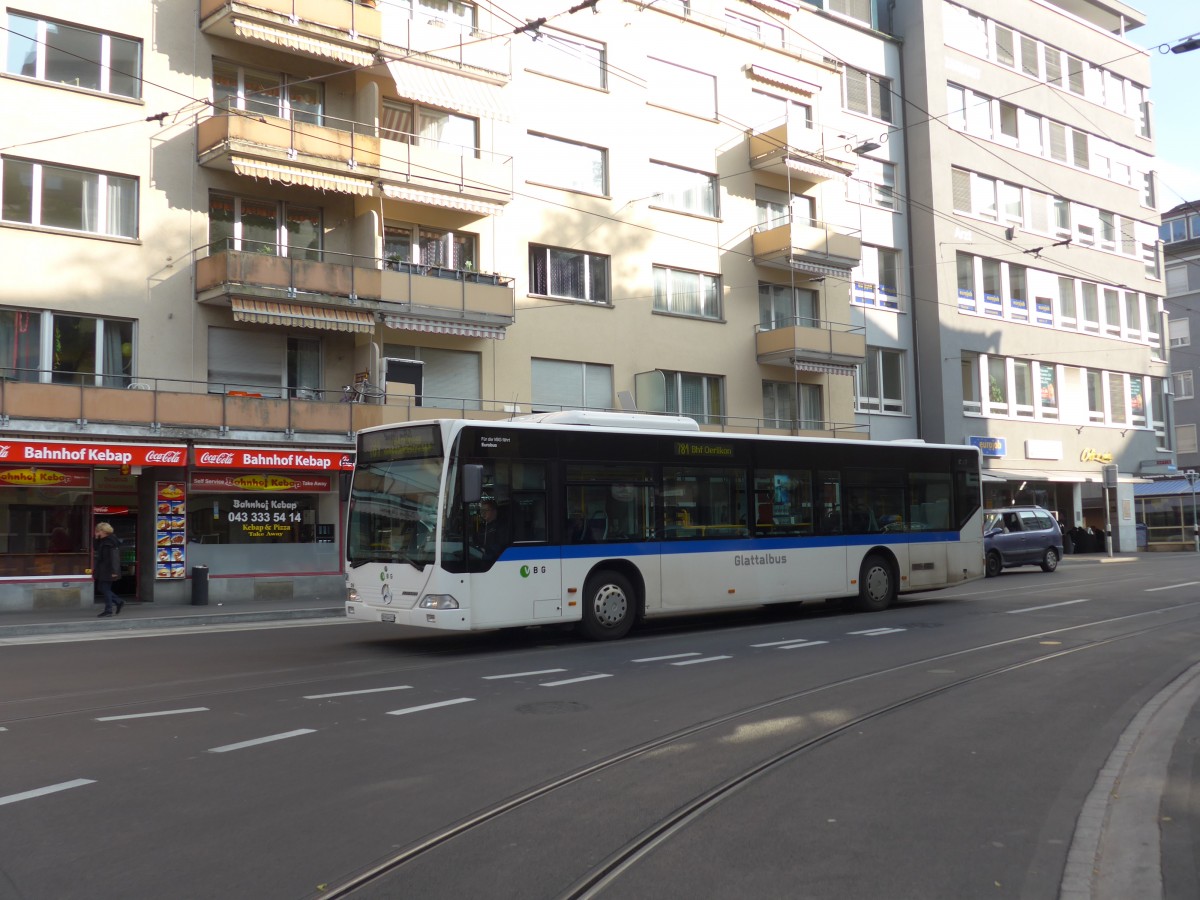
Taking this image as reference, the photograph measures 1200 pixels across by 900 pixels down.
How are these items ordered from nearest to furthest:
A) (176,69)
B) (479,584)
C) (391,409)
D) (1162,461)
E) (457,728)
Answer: (457,728), (479,584), (176,69), (391,409), (1162,461)

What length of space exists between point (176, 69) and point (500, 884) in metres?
22.8

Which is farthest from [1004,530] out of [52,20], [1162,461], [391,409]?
[52,20]

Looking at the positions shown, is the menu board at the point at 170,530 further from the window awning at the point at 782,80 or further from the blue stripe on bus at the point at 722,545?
the window awning at the point at 782,80

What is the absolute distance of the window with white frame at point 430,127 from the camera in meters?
26.4

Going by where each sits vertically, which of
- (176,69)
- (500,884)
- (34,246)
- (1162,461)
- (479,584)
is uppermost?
(176,69)

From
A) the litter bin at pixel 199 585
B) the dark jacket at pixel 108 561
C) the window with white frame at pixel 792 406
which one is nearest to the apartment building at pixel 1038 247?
the window with white frame at pixel 792 406

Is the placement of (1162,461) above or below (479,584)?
above

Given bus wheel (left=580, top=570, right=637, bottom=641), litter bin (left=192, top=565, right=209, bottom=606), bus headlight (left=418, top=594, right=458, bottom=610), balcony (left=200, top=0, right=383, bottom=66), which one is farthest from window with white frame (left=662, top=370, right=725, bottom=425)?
bus headlight (left=418, top=594, right=458, bottom=610)

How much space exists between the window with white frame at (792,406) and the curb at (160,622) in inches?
656

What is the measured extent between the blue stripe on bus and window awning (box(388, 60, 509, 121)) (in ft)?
47.5

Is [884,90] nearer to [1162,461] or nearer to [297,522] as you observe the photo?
[1162,461]

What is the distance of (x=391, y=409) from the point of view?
25000mm

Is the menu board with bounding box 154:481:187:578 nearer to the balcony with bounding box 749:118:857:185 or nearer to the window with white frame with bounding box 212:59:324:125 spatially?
the window with white frame with bounding box 212:59:324:125

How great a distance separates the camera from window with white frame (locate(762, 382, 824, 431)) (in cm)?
3369
